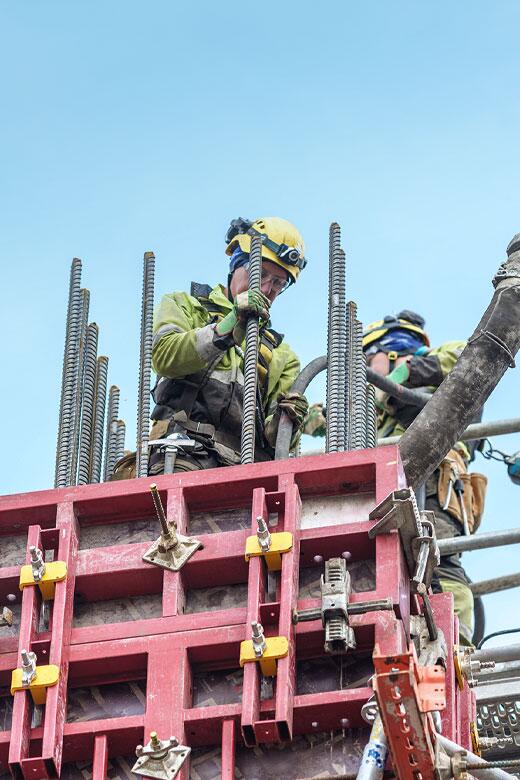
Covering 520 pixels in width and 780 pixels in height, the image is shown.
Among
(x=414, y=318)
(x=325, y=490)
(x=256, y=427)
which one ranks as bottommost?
(x=325, y=490)

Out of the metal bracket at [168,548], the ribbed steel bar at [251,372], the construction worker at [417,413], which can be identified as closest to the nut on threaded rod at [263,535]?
the metal bracket at [168,548]

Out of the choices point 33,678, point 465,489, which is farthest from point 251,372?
Result: point 465,489

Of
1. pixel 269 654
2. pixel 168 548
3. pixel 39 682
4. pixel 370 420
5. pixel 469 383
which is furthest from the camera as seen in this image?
pixel 370 420

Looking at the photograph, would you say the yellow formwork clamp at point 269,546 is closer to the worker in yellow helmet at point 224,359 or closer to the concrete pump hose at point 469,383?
the concrete pump hose at point 469,383

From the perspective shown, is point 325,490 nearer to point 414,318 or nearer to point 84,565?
point 84,565

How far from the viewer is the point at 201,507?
460 inches

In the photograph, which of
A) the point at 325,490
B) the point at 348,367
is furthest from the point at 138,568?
the point at 348,367

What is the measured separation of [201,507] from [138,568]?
58cm

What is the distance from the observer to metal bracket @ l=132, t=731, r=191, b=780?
10.4m

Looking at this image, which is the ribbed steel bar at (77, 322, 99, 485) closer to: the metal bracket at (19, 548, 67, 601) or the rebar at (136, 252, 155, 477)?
the rebar at (136, 252, 155, 477)

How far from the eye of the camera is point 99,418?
45.2ft

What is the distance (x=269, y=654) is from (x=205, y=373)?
11.8 ft

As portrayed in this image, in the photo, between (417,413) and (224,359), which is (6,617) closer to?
(224,359)

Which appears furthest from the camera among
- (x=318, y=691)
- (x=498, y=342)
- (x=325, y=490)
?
(x=498, y=342)
